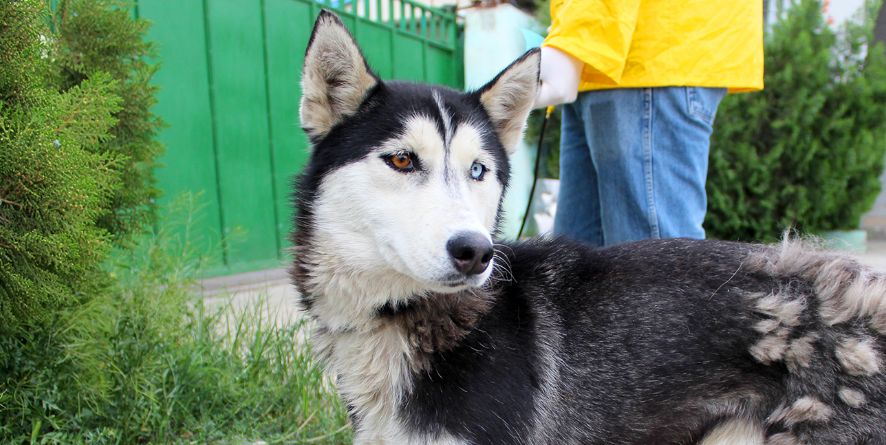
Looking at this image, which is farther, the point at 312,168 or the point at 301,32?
the point at 301,32

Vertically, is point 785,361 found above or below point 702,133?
below

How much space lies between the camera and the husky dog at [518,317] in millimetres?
2049

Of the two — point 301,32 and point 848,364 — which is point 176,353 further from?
point 301,32

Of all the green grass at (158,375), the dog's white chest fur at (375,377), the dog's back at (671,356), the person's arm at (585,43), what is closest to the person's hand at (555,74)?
the person's arm at (585,43)

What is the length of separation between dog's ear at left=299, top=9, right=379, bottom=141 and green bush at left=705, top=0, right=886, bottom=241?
26.6 ft

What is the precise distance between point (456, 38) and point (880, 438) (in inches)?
345

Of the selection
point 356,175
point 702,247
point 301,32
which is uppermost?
point 301,32

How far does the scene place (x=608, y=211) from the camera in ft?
10.5

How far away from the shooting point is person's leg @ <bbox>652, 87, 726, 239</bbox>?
9.86ft

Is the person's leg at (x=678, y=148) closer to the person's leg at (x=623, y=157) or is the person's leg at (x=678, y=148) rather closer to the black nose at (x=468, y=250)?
the person's leg at (x=623, y=157)

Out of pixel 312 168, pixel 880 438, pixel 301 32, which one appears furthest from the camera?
pixel 301 32

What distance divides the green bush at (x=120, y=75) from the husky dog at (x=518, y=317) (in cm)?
129

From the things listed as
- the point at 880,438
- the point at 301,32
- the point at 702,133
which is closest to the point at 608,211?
the point at 702,133

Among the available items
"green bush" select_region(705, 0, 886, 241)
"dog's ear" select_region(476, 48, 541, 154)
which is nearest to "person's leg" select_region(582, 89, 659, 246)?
"dog's ear" select_region(476, 48, 541, 154)
